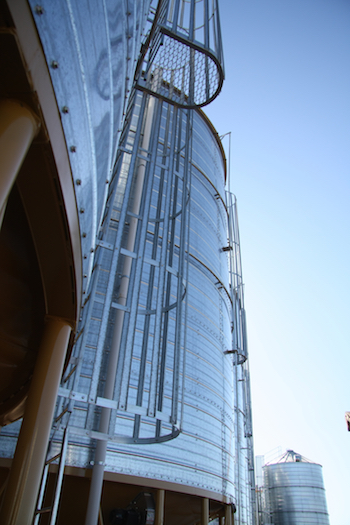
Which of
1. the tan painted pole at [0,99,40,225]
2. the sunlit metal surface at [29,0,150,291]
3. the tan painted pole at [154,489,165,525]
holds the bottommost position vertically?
the tan painted pole at [154,489,165,525]

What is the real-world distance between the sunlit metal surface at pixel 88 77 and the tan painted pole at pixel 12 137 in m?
0.24

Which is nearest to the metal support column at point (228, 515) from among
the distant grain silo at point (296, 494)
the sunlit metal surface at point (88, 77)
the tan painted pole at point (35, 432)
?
the tan painted pole at point (35, 432)

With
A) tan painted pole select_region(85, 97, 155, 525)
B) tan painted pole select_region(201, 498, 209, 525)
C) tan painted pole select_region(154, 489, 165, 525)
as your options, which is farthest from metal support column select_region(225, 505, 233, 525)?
tan painted pole select_region(85, 97, 155, 525)

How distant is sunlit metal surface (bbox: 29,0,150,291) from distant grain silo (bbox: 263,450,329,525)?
76.1 ft

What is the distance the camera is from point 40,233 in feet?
8.06

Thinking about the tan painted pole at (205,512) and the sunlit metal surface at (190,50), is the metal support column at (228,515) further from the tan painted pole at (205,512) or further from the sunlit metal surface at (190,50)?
the sunlit metal surface at (190,50)

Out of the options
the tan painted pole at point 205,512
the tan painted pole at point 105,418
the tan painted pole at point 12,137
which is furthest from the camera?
the tan painted pole at point 205,512

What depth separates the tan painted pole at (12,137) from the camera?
1.49 m

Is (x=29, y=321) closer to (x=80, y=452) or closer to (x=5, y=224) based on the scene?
(x=5, y=224)

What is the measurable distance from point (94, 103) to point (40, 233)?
2.96 feet

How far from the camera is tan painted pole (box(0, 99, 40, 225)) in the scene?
1493 mm

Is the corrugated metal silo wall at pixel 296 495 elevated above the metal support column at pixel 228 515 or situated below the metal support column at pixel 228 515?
above

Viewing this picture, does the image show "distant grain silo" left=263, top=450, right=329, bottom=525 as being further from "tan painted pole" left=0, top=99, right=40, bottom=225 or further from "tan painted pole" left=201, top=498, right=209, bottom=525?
"tan painted pole" left=0, top=99, right=40, bottom=225

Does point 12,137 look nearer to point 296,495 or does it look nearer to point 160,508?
point 160,508
